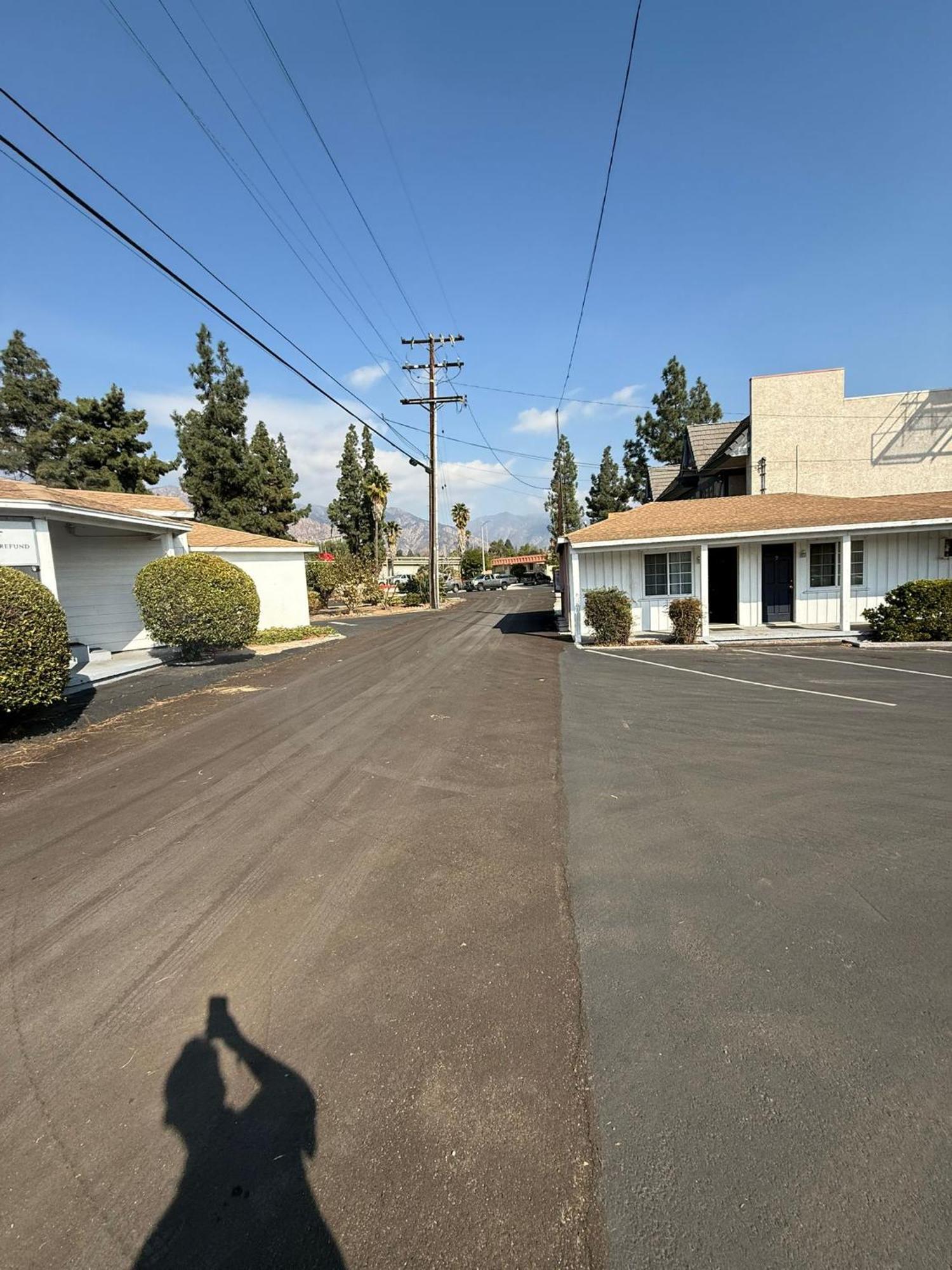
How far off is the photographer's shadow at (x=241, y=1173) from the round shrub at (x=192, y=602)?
449 inches

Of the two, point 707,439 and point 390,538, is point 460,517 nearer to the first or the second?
point 390,538

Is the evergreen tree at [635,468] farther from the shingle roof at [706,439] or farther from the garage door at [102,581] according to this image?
the garage door at [102,581]

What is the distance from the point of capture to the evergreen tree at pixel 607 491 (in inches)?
1932

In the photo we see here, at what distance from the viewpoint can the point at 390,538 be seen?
52.1m

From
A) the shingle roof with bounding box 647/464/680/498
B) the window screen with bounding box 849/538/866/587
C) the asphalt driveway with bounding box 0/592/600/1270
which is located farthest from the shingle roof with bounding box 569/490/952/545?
the shingle roof with bounding box 647/464/680/498

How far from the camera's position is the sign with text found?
1055 centimetres

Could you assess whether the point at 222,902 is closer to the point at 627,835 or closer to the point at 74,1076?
the point at 74,1076

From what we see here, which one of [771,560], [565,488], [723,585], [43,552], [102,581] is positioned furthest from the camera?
[565,488]

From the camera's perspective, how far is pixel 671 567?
16.4 meters

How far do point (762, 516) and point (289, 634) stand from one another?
15.0 m

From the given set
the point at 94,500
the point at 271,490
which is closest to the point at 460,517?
the point at 271,490

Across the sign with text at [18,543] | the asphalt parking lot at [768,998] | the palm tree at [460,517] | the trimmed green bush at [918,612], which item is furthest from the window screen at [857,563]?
the palm tree at [460,517]

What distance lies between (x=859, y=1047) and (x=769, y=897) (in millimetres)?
1126

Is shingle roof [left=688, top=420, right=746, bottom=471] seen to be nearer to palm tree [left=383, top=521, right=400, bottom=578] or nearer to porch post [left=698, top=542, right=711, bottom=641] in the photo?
porch post [left=698, top=542, right=711, bottom=641]
